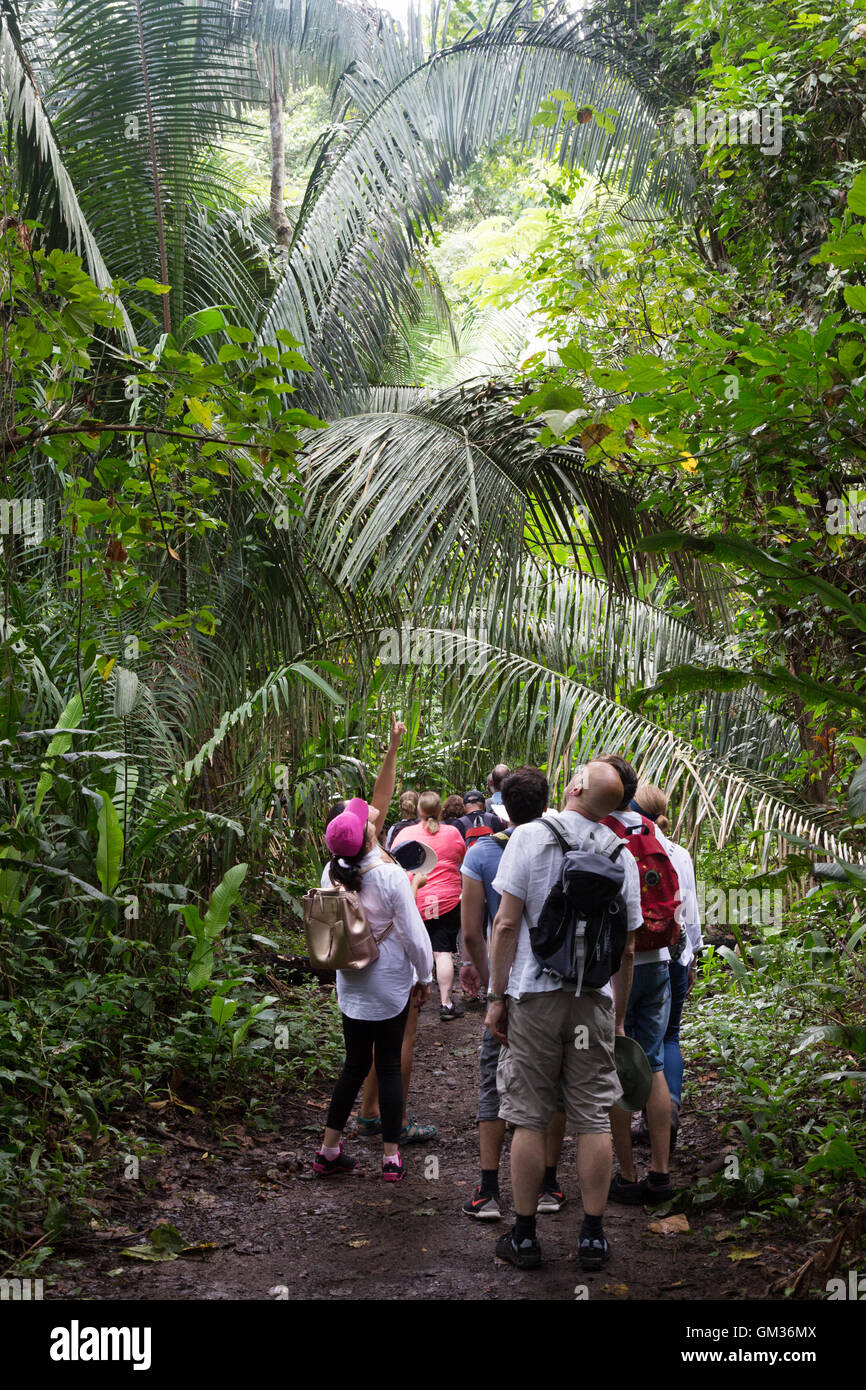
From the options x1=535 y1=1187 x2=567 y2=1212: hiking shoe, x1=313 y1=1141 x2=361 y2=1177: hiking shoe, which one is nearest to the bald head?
x1=535 y1=1187 x2=567 y2=1212: hiking shoe

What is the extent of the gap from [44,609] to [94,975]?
85.8 inches

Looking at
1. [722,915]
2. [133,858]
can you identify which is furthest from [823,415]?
[722,915]

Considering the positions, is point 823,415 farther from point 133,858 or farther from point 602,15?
point 602,15

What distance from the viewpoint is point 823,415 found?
3.38 m

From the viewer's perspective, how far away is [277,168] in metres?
10.7

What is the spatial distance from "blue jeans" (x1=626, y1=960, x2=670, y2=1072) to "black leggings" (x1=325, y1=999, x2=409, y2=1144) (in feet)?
3.30

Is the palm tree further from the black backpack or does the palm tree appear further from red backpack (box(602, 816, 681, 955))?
the black backpack

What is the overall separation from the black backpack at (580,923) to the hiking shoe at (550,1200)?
122 centimetres

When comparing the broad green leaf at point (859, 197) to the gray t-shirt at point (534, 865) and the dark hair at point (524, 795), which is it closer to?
the gray t-shirt at point (534, 865)

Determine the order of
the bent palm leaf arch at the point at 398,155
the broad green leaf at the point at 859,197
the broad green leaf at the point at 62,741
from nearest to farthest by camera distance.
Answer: the broad green leaf at the point at 859,197 → the broad green leaf at the point at 62,741 → the bent palm leaf arch at the point at 398,155

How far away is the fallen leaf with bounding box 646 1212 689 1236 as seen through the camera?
3.92 m

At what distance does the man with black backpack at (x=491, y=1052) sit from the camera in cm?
411

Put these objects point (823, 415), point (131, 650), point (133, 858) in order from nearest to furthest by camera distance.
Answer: point (823, 415)
point (133, 858)
point (131, 650)

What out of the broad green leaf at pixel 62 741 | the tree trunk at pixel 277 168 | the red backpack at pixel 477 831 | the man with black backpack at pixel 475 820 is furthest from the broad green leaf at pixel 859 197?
the tree trunk at pixel 277 168
